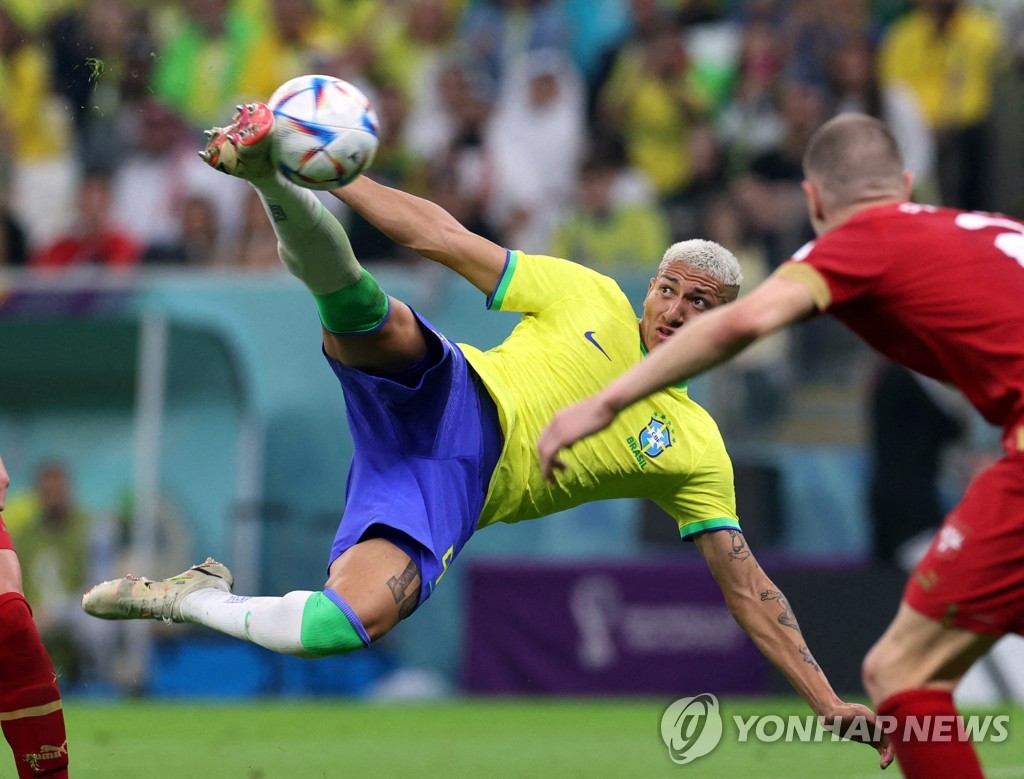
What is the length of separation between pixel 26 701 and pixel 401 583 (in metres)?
1.42

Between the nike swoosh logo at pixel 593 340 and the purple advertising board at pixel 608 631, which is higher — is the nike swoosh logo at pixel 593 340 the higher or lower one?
the higher one

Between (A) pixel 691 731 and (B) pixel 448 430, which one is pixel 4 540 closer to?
(B) pixel 448 430

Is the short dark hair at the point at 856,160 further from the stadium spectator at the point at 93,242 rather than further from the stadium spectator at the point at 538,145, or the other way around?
the stadium spectator at the point at 93,242

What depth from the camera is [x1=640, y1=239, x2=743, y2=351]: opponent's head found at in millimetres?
6586

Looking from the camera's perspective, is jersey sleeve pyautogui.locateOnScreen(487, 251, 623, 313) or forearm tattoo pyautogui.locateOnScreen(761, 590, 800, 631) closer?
forearm tattoo pyautogui.locateOnScreen(761, 590, 800, 631)

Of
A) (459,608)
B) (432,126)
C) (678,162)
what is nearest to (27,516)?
(459,608)

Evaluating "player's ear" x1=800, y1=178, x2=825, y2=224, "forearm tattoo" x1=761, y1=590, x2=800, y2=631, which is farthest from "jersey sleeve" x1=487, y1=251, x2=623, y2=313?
"player's ear" x1=800, y1=178, x2=825, y2=224

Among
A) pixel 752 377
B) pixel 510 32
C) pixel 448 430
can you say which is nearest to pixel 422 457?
pixel 448 430

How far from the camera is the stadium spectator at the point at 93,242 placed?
1468cm

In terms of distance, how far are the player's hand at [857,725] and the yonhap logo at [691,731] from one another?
266 cm

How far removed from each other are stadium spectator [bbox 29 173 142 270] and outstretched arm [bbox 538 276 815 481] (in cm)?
1063

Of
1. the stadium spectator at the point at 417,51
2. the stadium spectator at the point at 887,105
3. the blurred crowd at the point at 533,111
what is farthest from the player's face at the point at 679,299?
the stadium spectator at the point at 417,51

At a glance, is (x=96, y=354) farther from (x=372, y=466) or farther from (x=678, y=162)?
(x=372, y=466)

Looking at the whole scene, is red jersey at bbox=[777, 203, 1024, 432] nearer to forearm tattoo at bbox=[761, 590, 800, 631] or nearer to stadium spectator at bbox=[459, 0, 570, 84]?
forearm tattoo at bbox=[761, 590, 800, 631]
